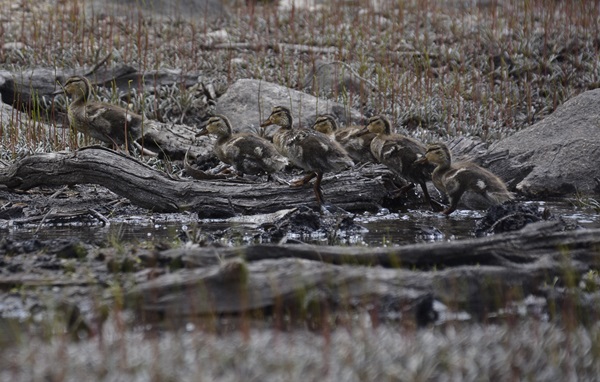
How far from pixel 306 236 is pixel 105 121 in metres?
3.85

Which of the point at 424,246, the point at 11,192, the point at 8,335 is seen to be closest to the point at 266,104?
the point at 11,192

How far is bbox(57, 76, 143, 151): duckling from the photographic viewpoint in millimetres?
10156

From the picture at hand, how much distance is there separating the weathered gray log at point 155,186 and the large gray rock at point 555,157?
190 centimetres

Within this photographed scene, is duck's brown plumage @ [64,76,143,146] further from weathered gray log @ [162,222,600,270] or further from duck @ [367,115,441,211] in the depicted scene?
weathered gray log @ [162,222,600,270]

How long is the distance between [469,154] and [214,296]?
5.48 meters

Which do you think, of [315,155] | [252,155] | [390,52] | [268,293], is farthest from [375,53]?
[268,293]

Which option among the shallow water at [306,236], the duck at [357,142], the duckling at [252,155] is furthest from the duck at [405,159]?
the duckling at [252,155]

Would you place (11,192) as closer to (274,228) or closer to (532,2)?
(274,228)

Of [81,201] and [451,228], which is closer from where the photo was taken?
[451,228]

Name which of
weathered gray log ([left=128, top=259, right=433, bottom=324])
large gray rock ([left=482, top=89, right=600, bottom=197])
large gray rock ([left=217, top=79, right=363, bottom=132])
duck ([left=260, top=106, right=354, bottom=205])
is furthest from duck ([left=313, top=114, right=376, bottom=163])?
weathered gray log ([left=128, top=259, right=433, bottom=324])

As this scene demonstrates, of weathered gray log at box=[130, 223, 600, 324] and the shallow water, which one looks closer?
weathered gray log at box=[130, 223, 600, 324]

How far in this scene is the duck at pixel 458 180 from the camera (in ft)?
26.7

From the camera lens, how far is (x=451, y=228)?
770 cm

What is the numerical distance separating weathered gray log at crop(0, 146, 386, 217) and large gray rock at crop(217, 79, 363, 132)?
3.18 metres
